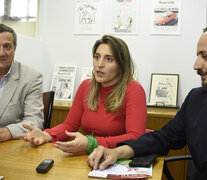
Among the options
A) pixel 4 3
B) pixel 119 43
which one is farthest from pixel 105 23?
pixel 119 43

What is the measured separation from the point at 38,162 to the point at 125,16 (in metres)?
2.40

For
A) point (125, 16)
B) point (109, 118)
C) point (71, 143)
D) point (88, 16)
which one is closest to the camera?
point (71, 143)

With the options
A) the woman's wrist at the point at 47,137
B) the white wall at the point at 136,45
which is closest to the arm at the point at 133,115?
the woman's wrist at the point at 47,137

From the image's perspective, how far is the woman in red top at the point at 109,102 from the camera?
1.54 m

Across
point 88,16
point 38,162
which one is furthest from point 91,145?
point 88,16

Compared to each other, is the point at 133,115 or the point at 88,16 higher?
the point at 88,16

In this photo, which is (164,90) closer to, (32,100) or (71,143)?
(32,100)

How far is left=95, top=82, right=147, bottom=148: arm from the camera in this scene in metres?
1.43

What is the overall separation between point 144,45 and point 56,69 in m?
1.18

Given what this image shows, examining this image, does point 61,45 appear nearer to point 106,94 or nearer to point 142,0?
point 142,0

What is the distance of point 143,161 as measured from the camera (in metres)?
1.05

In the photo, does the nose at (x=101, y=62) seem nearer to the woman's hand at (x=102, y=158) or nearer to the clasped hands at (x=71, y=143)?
the clasped hands at (x=71, y=143)

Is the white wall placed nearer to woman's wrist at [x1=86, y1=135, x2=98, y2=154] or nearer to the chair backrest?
the chair backrest

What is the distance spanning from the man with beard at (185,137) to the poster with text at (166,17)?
174cm
